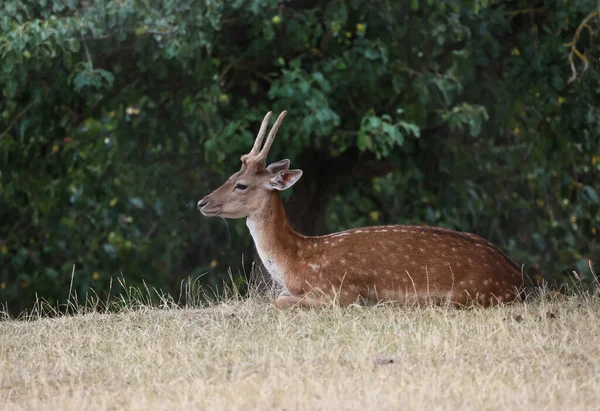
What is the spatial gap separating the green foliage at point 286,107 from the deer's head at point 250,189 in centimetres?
157

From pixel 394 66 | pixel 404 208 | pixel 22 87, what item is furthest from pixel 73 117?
pixel 404 208

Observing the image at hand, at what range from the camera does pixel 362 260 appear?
8375mm

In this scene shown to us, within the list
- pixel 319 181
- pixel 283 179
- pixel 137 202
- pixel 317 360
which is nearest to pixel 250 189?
pixel 283 179

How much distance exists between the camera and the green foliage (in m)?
10.5

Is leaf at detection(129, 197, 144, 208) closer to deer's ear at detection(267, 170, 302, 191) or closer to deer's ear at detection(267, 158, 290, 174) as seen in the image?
deer's ear at detection(267, 158, 290, 174)

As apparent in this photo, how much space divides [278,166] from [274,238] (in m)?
0.57

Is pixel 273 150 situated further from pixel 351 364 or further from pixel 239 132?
pixel 351 364

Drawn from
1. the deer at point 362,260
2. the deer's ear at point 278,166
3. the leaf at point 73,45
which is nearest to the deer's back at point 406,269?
the deer at point 362,260

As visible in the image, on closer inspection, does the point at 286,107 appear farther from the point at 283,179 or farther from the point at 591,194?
the point at 591,194

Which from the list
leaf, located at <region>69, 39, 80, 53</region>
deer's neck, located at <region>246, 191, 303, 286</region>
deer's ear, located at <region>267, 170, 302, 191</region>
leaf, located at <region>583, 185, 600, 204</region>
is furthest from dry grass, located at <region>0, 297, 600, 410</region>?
leaf, located at <region>583, 185, 600, 204</region>

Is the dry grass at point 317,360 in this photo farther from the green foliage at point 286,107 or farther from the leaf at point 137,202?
the leaf at point 137,202

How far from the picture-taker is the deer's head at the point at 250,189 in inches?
343

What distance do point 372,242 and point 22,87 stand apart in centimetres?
430

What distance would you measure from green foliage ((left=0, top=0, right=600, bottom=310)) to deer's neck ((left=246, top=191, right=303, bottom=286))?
66.6 inches
